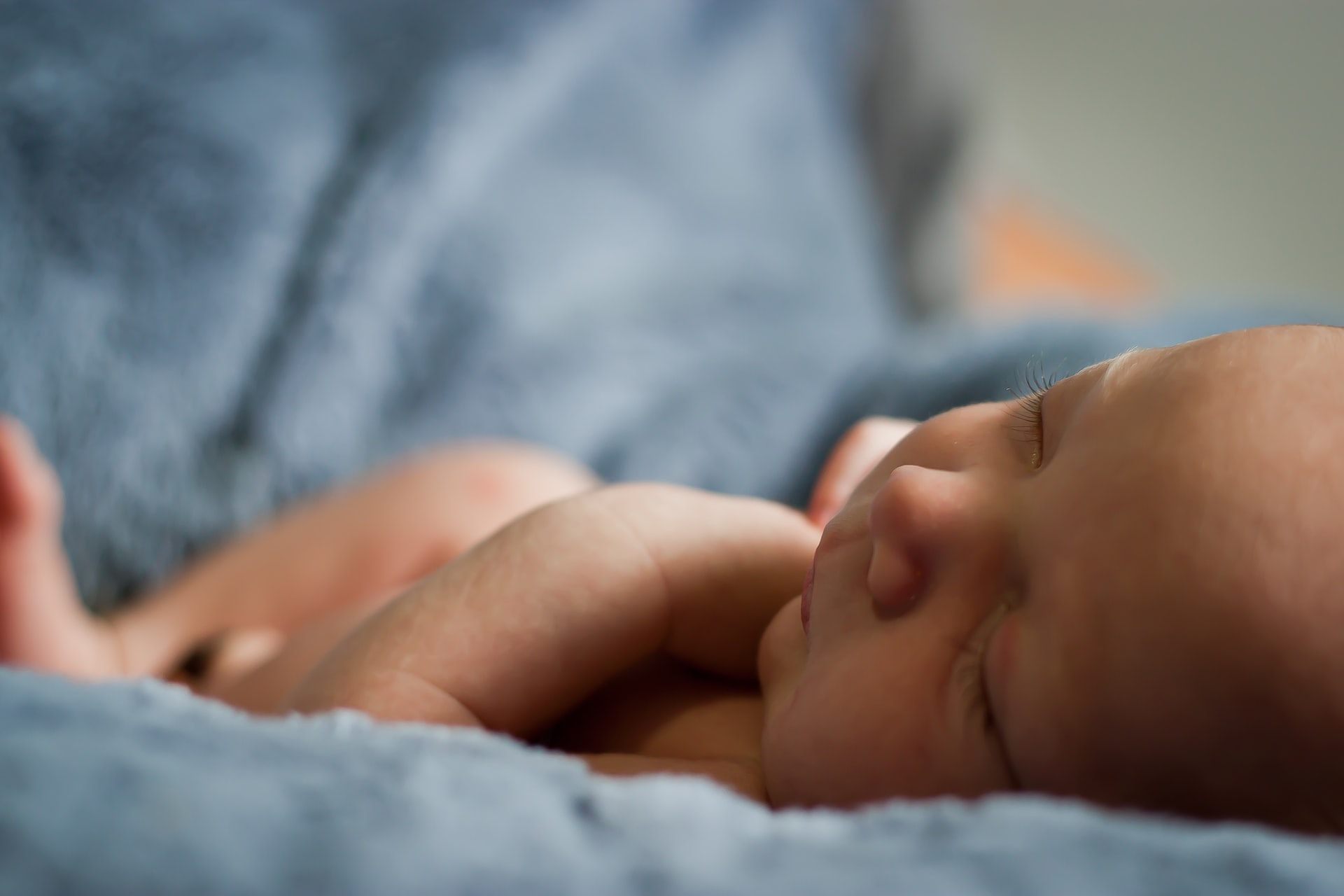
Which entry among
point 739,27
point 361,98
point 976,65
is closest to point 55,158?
point 361,98

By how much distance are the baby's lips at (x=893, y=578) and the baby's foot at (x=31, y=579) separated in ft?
2.06

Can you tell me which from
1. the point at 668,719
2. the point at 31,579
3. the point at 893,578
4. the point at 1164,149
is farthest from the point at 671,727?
the point at 1164,149

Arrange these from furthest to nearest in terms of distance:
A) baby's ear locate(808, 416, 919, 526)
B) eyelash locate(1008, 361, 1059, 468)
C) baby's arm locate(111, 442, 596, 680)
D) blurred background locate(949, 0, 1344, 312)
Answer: blurred background locate(949, 0, 1344, 312), baby's arm locate(111, 442, 596, 680), baby's ear locate(808, 416, 919, 526), eyelash locate(1008, 361, 1059, 468)

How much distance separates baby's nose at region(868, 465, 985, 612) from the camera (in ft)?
1.54

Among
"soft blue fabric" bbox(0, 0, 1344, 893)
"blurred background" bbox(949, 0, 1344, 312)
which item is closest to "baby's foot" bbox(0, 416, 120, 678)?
"soft blue fabric" bbox(0, 0, 1344, 893)

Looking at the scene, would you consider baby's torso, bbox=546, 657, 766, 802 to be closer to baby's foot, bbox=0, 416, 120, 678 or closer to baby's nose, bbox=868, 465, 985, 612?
baby's nose, bbox=868, 465, 985, 612

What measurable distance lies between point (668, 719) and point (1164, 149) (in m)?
2.43

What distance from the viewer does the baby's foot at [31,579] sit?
775 millimetres

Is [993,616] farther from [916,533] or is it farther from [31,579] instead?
[31,579]

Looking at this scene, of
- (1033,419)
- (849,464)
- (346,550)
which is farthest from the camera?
(346,550)

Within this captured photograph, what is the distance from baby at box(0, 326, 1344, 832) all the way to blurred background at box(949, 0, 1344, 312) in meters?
1.69

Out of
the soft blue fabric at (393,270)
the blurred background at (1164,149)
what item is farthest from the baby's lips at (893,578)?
the blurred background at (1164,149)

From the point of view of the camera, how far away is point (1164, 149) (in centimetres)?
256

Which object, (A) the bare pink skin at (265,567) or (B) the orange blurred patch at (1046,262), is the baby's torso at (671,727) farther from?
(B) the orange blurred patch at (1046,262)
